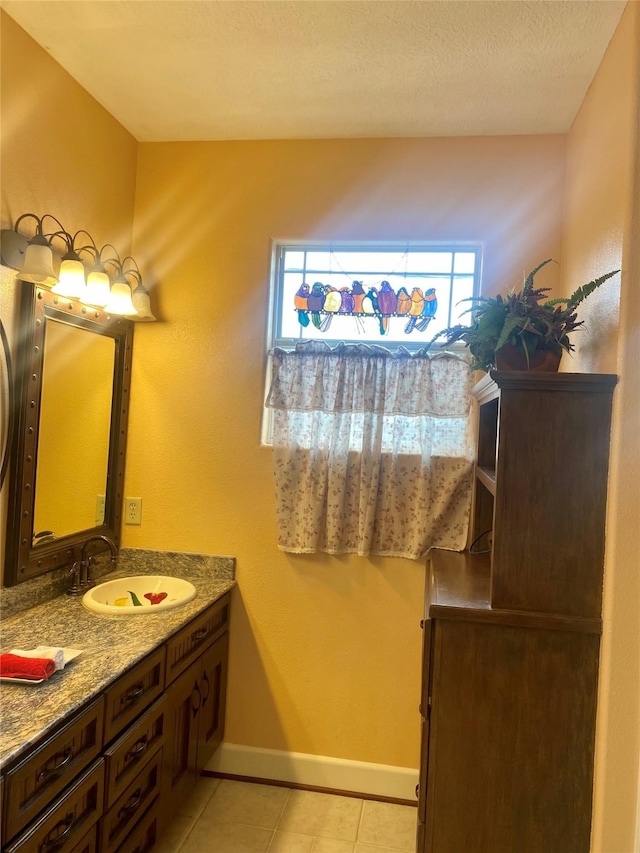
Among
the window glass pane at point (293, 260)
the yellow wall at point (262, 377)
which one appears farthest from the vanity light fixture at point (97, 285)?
the window glass pane at point (293, 260)

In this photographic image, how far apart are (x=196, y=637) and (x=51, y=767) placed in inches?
30.4

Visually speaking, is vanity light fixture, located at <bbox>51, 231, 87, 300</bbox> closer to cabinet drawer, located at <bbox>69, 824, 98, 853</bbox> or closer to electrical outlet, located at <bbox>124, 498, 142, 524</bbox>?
electrical outlet, located at <bbox>124, 498, 142, 524</bbox>

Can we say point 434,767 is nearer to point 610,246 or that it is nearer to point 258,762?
point 258,762

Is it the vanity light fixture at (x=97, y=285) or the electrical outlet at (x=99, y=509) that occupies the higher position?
the vanity light fixture at (x=97, y=285)

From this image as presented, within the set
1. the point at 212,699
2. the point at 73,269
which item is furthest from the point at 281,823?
the point at 73,269

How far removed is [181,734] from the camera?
75.1 inches

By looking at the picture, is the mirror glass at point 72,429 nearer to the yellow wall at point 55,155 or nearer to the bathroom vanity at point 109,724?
the yellow wall at point 55,155

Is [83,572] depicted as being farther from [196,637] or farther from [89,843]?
[89,843]

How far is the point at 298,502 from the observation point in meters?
2.23

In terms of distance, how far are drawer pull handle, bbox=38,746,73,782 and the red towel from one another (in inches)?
7.4

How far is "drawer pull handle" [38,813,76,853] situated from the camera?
1218 mm

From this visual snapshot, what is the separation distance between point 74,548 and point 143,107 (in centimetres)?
180

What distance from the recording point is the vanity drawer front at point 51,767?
1.10 m

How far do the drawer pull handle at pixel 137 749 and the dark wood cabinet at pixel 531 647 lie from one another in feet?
2.91
